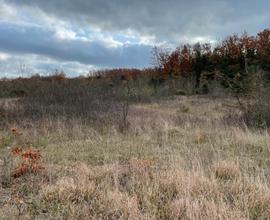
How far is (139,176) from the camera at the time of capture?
5715 millimetres

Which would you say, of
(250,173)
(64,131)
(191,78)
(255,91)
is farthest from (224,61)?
(250,173)

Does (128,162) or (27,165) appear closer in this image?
(27,165)

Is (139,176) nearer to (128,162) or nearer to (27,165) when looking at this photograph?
(128,162)

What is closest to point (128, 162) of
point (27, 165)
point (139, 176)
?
point (139, 176)

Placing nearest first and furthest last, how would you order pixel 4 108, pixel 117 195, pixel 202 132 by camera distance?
pixel 117 195, pixel 202 132, pixel 4 108

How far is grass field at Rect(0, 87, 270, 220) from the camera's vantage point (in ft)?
14.6

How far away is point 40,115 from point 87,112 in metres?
1.57

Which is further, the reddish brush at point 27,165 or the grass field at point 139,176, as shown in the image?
the reddish brush at point 27,165

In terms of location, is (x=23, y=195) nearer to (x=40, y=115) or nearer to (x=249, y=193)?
(x=249, y=193)

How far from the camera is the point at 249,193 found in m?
4.81

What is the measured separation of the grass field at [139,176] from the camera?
4.44 m

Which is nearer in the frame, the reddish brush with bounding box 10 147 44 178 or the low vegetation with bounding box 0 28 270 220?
the low vegetation with bounding box 0 28 270 220

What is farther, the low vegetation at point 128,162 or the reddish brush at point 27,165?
the reddish brush at point 27,165

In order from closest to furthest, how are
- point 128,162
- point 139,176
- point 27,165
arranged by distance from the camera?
1. point 139,176
2. point 27,165
3. point 128,162
